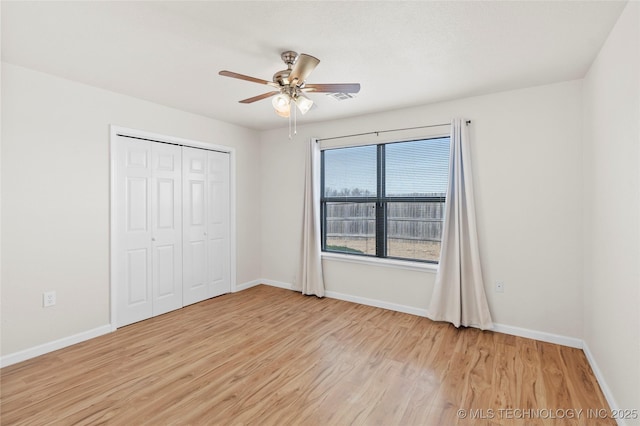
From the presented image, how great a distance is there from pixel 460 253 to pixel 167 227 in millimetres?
3526

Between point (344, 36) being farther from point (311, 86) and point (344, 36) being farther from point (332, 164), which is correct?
point (332, 164)

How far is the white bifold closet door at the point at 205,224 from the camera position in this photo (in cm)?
411

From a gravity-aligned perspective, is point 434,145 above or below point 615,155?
above

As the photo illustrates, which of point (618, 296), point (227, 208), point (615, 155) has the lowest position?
point (618, 296)

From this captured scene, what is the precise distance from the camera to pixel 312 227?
14.7 feet

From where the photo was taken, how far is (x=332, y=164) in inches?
180

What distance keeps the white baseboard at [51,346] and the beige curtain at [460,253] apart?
364 cm

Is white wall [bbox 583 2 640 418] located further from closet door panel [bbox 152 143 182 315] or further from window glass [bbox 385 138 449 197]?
closet door panel [bbox 152 143 182 315]

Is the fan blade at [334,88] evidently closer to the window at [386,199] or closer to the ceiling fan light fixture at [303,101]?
the ceiling fan light fixture at [303,101]

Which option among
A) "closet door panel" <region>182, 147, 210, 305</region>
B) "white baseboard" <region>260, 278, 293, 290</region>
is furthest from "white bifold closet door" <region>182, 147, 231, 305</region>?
"white baseboard" <region>260, 278, 293, 290</region>

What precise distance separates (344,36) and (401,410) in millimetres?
2596

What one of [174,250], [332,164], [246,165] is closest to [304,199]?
[332,164]

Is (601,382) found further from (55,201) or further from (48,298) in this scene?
(55,201)

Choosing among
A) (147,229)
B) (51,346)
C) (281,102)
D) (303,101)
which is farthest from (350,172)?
(51,346)
